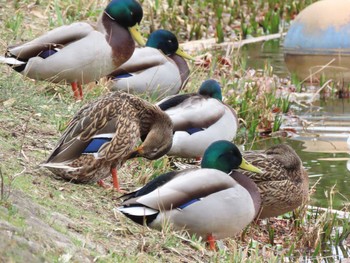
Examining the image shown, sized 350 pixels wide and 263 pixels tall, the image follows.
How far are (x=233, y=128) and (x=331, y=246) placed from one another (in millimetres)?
1669

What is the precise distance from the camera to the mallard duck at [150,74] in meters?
8.83

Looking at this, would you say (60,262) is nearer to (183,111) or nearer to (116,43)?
(183,111)

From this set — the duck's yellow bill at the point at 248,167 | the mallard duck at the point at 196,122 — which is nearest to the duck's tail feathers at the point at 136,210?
the duck's yellow bill at the point at 248,167

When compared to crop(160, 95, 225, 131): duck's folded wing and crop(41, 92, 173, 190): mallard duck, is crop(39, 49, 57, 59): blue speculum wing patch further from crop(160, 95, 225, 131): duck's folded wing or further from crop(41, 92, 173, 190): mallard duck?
crop(41, 92, 173, 190): mallard duck

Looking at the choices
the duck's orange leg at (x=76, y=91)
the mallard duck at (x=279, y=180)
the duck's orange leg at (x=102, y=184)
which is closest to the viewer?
the duck's orange leg at (x=102, y=184)

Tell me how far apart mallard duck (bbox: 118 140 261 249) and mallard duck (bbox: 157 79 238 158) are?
177 cm

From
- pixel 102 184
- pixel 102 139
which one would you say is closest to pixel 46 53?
pixel 102 184

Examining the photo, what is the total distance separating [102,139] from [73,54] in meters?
2.15

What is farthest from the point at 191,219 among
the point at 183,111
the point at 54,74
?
the point at 54,74

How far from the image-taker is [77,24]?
8.27m

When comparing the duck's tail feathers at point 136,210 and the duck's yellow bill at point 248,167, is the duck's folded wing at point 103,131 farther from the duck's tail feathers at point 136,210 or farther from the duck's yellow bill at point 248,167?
the duck's yellow bill at point 248,167

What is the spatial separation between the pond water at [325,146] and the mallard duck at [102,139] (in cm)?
139

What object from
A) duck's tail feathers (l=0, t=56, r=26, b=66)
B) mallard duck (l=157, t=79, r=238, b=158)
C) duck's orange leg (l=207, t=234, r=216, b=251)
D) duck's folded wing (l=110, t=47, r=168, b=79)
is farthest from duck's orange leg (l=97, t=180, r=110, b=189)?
duck's folded wing (l=110, t=47, r=168, b=79)

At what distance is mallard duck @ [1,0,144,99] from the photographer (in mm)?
8008
